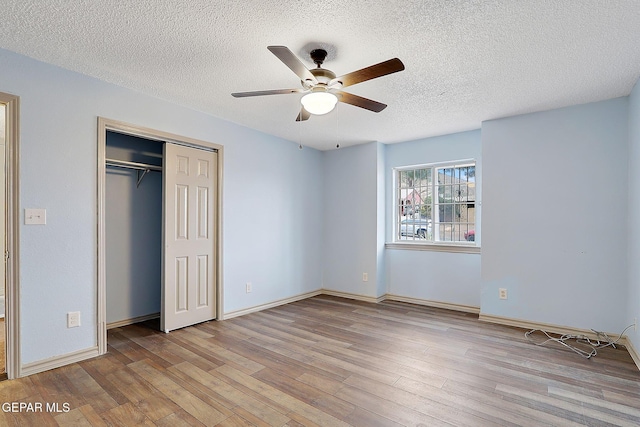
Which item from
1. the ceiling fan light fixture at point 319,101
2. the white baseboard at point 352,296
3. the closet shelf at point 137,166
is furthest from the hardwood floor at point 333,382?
the ceiling fan light fixture at point 319,101

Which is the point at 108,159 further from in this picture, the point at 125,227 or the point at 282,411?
the point at 282,411

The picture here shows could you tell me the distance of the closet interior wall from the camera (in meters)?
3.67

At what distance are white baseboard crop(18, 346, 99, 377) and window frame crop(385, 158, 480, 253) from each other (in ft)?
12.9

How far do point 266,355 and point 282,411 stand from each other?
35.1 inches

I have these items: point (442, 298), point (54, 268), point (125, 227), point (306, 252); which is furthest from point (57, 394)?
point (442, 298)

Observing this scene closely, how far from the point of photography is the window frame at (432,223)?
14.5ft

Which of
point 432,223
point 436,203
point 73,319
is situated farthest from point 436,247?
point 73,319

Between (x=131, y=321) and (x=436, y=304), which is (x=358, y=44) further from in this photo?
(x=131, y=321)

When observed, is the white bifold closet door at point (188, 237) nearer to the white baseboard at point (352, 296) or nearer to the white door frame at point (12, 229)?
the white door frame at point (12, 229)

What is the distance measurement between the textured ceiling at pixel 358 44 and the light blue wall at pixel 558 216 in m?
0.37

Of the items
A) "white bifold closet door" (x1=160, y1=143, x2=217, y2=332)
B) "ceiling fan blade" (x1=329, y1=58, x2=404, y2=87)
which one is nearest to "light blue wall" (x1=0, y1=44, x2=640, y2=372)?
"white bifold closet door" (x1=160, y1=143, x2=217, y2=332)

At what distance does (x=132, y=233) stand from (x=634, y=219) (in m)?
5.25

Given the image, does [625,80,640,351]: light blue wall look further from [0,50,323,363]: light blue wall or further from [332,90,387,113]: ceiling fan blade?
[0,50,323,363]: light blue wall

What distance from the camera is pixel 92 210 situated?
2842 mm
